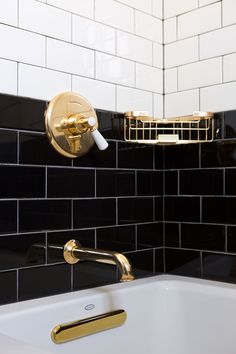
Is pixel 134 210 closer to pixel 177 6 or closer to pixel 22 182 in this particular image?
pixel 22 182

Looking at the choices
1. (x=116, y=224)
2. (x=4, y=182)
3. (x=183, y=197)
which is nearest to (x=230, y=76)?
(x=183, y=197)

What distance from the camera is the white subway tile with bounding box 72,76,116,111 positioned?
148 cm

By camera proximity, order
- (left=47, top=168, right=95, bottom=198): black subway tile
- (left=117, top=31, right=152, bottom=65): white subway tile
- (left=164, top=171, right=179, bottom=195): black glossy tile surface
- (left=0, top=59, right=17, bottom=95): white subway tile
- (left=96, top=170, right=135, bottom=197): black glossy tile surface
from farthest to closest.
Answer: (left=164, top=171, right=179, bottom=195): black glossy tile surface → (left=117, top=31, right=152, bottom=65): white subway tile → (left=96, top=170, right=135, bottom=197): black glossy tile surface → (left=47, top=168, right=95, bottom=198): black subway tile → (left=0, top=59, right=17, bottom=95): white subway tile

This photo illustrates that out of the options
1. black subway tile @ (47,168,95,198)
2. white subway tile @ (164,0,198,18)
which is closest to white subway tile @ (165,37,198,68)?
white subway tile @ (164,0,198,18)

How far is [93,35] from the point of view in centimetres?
154

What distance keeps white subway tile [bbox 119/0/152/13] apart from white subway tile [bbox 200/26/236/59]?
239 mm

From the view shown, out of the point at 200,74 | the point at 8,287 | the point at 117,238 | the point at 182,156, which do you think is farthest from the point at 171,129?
the point at 8,287

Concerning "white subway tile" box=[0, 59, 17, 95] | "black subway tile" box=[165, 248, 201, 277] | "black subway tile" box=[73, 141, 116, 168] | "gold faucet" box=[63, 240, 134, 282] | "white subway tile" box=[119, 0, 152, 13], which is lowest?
"black subway tile" box=[165, 248, 201, 277]

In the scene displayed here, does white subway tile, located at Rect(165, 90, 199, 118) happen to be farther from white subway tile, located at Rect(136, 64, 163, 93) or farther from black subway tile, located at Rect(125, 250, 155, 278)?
black subway tile, located at Rect(125, 250, 155, 278)

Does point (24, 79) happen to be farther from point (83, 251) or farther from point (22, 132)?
point (83, 251)

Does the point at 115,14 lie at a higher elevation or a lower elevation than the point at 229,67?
higher

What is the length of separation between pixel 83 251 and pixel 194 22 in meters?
0.96

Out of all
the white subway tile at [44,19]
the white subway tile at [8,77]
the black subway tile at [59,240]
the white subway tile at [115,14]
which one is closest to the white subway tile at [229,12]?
the white subway tile at [115,14]

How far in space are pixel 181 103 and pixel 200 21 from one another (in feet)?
0.99
